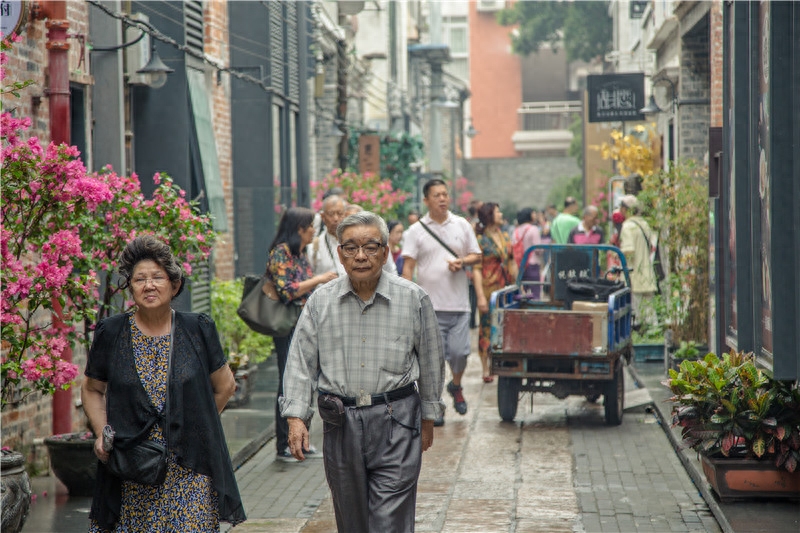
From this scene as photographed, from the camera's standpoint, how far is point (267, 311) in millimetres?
8938

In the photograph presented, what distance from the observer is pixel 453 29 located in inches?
2530

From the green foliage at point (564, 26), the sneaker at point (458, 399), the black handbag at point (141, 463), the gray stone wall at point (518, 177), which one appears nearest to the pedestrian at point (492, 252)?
the sneaker at point (458, 399)

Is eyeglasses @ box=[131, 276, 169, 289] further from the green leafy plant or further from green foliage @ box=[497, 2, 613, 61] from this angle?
green foliage @ box=[497, 2, 613, 61]

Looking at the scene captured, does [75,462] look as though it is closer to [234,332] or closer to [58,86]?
[58,86]

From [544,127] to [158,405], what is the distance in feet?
201

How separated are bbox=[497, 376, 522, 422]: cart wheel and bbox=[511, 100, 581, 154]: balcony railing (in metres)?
51.4

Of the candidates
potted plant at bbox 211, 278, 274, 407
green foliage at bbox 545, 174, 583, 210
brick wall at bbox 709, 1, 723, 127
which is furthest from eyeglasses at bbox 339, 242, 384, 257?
green foliage at bbox 545, 174, 583, 210

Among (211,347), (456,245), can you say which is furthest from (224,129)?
(211,347)

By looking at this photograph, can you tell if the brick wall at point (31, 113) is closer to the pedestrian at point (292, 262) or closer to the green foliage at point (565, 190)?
the pedestrian at point (292, 262)

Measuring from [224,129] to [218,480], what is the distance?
12.3 metres

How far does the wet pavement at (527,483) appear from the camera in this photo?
735cm

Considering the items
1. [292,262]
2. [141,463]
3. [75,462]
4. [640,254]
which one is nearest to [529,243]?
[640,254]

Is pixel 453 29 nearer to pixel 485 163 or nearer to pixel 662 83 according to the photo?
pixel 485 163

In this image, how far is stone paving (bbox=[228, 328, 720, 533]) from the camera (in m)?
7.45
